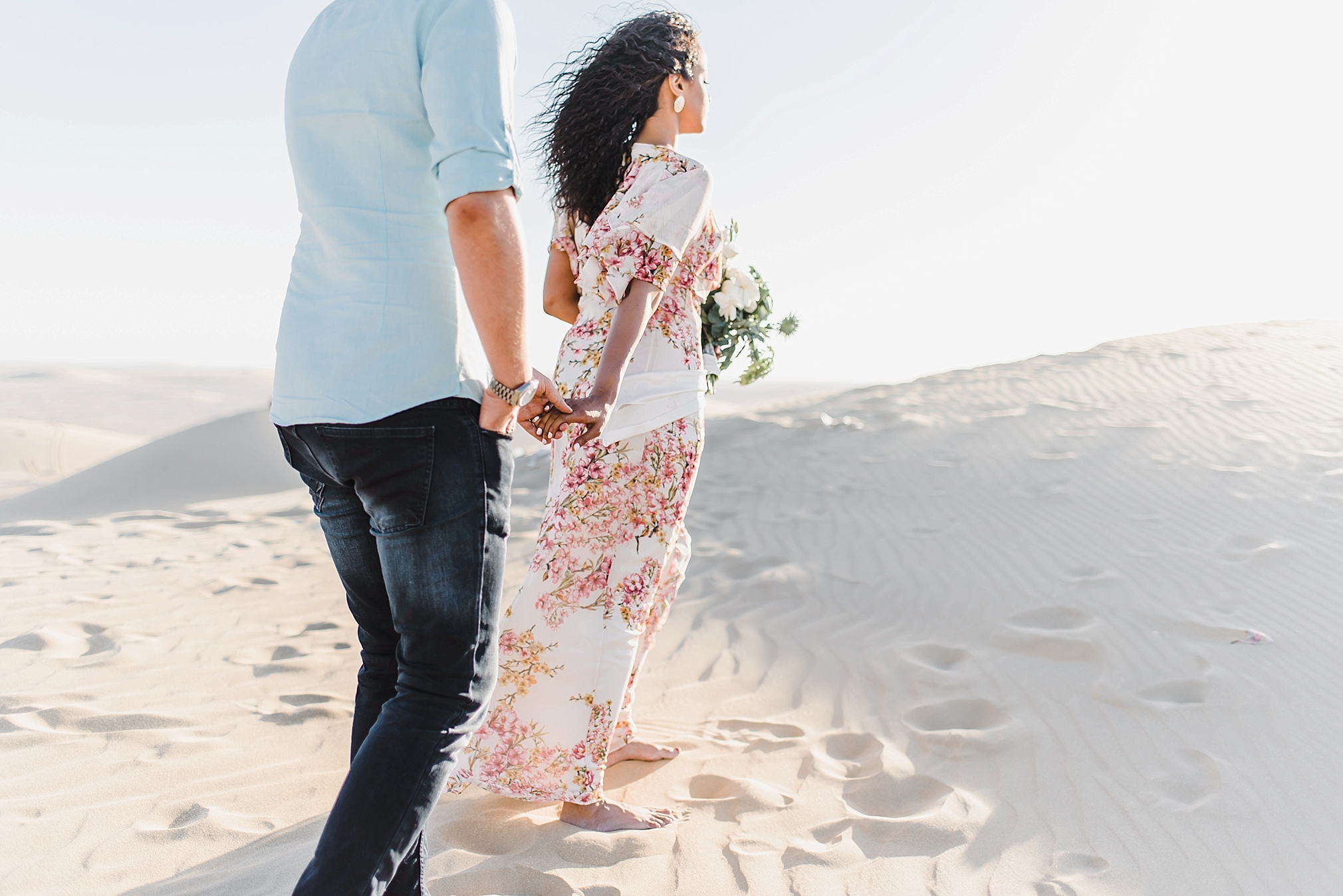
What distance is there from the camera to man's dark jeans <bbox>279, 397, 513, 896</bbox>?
145 centimetres

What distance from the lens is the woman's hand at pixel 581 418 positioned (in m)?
1.75

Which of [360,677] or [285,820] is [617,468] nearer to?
[360,677]

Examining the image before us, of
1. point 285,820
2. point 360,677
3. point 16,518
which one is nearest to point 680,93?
point 360,677

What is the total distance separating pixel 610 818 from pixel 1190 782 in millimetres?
1801

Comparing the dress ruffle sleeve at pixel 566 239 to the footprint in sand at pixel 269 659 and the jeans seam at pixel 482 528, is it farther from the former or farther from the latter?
the footprint in sand at pixel 269 659

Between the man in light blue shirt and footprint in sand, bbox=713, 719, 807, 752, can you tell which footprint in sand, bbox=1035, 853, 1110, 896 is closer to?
footprint in sand, bbox=713, 719, 807, 752

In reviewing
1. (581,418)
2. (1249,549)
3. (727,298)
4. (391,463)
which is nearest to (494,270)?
(391,463)

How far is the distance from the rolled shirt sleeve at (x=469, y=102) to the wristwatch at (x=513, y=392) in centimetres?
31

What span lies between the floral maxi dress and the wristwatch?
0.73 m

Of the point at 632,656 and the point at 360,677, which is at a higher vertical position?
the point at 360,677

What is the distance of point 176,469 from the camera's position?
1069 cm

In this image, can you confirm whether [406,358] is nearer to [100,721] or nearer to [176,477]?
[100,721]

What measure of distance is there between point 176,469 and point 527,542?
6.60 m

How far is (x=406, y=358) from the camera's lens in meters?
1.47
